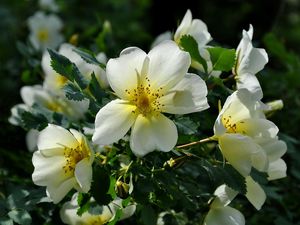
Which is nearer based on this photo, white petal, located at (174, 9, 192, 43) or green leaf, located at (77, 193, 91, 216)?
green leaf, located at (77, 193, 91, 216)

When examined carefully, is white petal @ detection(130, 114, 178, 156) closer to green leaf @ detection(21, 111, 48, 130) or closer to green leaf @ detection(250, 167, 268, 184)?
green leaf @ detection(250, 167, 268, 184)

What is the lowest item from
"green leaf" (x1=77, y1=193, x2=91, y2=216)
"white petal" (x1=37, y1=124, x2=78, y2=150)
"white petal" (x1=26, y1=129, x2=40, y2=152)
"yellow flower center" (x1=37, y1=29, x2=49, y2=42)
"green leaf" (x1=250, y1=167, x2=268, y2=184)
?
"yellow flower center" (x1=37, y1=29, x2=49, y2=42)

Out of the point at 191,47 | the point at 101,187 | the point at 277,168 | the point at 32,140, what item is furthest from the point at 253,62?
the point at 32,140

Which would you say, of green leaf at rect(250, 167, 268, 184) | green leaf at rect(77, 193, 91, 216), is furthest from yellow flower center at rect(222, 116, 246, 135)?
green leaf at rect(77, 193, 91, 216)

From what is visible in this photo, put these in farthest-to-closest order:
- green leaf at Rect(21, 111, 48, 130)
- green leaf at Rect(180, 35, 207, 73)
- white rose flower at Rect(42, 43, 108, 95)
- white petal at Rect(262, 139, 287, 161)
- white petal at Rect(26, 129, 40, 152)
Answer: white petal at Rect(26, 129, 40, 152)
white rose flower at Rect(42, 43, 108, 95)
green leaf at Rect(21, 111, 48, 130)
green leaf at Rect(180, 35, 207, 73)
white petal at Rect(262, 139, 287, 161)

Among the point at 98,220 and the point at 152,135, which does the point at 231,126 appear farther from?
the point at 98,220

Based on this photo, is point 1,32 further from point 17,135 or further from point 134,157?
point 134,157
